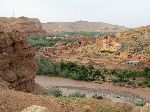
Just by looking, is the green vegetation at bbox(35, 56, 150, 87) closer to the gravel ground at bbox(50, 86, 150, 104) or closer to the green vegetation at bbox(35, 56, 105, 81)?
the green vegetation at bbox(35, 56, 105, 81)

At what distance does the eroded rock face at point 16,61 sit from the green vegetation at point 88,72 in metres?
26.1

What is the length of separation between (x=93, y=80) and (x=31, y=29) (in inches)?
2798

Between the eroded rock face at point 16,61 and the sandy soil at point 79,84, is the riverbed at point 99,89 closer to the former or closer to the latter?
the sandy soil at point 79,84

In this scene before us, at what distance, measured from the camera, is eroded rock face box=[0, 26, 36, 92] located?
67.3ft

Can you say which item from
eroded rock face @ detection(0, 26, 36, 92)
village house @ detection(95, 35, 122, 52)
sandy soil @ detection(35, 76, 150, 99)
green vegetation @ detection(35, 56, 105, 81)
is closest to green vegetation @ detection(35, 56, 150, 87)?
green vegetation @ detection(35, 56, 105, 81)

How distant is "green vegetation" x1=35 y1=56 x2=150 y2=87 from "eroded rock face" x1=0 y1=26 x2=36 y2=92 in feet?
85.6

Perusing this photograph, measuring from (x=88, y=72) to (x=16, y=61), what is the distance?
2889cm

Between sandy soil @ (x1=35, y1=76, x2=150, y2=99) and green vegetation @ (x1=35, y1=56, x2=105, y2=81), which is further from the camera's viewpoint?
green vegetation @ (x1=35, y1=56, x2=105, y2=81)

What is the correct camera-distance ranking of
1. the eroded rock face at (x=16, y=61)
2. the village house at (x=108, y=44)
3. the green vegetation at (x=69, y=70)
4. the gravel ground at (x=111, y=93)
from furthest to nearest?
the village house at (x=108, y=44), the green vegetation at (x=69, y=70), the gravel ground at (x=111, y=93), the eroded rock face at (x=16, y=61)

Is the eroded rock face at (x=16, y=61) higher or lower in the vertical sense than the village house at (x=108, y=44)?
higher

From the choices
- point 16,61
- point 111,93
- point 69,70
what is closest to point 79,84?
point 69,70

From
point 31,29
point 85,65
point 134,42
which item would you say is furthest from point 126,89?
point 31,29

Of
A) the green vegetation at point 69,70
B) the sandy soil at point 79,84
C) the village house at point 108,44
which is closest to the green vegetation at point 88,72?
the green vegetation at point 69,70

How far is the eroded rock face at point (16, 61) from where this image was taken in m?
20.5
